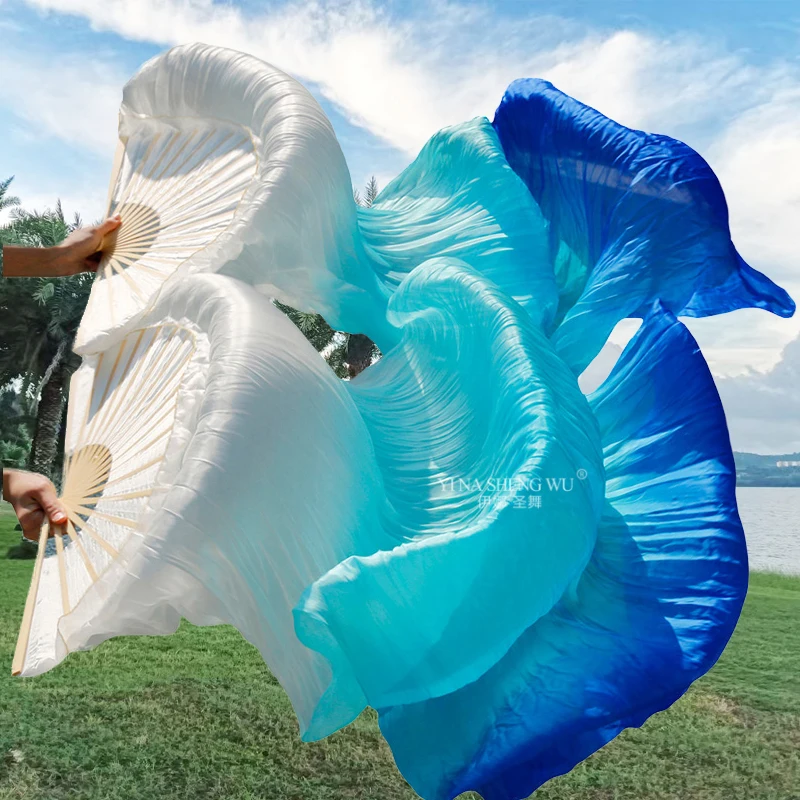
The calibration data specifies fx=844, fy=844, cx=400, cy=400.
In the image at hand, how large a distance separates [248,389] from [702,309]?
66.4 inches

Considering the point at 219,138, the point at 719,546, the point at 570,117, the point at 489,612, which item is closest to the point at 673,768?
the point at 719,546

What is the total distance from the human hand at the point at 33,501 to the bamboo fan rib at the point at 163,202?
19.9 inches

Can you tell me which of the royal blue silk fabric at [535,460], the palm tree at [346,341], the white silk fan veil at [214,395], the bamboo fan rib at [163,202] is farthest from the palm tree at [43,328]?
the royal blue silk fabric at [535,460]

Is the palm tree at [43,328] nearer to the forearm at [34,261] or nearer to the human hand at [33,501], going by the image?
the forearm at [34,261]

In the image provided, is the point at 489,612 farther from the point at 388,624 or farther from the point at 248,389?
the point at 248,389

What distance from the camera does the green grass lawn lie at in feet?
11.7

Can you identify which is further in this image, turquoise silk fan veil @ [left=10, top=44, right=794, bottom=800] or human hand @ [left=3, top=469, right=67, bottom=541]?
human hand @ [left=3, top=469, right=67, bottom=541]

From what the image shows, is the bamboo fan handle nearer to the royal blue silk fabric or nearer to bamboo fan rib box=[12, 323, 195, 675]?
bamboo fan rib box=[12, 323, 195, 675]

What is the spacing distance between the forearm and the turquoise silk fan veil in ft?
0.52

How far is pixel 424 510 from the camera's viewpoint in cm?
231

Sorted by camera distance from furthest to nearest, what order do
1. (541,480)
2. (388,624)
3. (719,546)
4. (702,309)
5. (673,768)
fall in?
(673,768)
(702,309)
(719,546)
(541,480)
(388,624)

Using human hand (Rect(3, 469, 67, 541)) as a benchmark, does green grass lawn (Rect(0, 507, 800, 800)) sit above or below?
below

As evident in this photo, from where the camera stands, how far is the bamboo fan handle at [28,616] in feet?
6.36

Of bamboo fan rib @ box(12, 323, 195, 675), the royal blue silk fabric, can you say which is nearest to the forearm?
bamboo fan rib @ box(12, 323, 195, 675)
